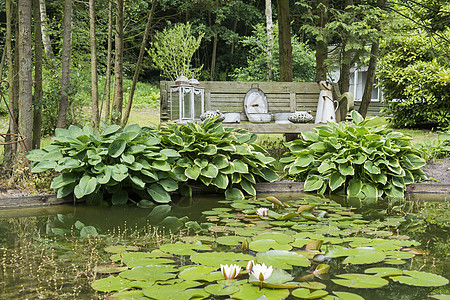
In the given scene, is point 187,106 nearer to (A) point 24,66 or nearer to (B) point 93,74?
(B) point 93,74

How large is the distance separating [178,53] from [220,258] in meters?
14.2

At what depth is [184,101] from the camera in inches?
226

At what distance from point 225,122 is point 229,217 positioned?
268 cm

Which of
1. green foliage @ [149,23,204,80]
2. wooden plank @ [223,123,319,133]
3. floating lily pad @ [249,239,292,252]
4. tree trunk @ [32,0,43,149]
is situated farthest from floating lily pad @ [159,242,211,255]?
green foliage @ [149,23,204,80]

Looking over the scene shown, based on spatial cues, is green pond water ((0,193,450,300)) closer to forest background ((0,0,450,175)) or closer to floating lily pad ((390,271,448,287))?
floating lily pad ((390,271,448,287))

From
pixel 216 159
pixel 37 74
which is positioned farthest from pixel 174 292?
pixel 37 74

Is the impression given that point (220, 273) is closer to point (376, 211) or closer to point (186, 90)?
point (376, 211)

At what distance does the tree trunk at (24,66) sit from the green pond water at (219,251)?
0.94 meters

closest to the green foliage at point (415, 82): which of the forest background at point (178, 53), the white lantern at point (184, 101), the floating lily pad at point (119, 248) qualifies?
the forest background at point (178, 53)

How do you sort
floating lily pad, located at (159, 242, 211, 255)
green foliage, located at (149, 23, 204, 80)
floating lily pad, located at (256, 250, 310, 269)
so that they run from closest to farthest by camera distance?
floating lily pad, located at (256, 250, 310, 269)
floating lily pad, located at (159, 242, 211, 255)
green foliage, located at (149, 23, 204, 80)

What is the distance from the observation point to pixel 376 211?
3930 mm

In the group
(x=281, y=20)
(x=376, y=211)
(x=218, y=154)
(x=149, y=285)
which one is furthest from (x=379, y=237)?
(x=281, y=20)

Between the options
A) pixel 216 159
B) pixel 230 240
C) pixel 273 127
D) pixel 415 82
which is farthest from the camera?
pixel 415 82

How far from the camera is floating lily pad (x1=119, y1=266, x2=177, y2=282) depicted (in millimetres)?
2168
